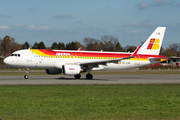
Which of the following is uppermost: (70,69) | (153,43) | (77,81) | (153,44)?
(153,43)

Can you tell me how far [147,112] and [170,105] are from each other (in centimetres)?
229

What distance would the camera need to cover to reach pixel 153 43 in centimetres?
3856

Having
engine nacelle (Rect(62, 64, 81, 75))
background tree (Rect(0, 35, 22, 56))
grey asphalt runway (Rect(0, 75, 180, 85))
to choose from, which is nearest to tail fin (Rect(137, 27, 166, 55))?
grey asphalt runway (Rect(0, 75, 180, 85))

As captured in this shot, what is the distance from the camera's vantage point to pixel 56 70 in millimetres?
34625

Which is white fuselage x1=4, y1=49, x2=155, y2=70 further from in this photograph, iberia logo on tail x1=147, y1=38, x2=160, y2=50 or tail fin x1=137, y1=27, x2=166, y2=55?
iberia logo on tail x1=147, y1=38, x2=160, y2=50

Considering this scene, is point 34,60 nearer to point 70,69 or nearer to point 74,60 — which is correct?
point 70,69

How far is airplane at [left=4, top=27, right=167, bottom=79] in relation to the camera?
106ft

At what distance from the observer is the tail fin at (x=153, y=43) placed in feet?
125

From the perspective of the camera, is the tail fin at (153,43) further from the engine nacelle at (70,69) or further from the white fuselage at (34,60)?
the engine nacelle at (70,69)

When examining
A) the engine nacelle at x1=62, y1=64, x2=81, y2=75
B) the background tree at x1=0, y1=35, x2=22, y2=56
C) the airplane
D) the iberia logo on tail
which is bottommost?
the engine nacelle at x1=62, y1=64, x2=81, y2=75

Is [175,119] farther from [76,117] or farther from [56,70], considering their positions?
[56,70]

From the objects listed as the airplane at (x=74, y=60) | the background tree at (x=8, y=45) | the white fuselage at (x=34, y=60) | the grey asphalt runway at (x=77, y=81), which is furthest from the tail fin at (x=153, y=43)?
the background tree at (x=8, y=45)

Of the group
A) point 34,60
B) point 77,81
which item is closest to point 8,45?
point 34,60

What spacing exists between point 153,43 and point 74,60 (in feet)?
43.2
